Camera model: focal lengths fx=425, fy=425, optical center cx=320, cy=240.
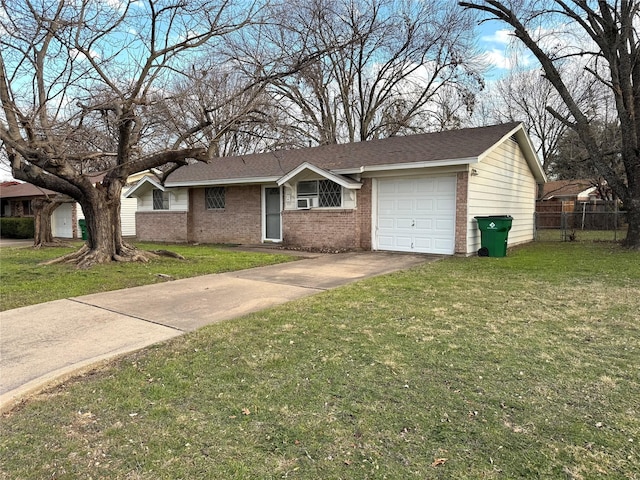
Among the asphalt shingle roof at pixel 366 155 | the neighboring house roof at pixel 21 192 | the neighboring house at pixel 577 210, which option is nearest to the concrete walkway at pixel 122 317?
the asphalt shingle roof at pixel 366 155

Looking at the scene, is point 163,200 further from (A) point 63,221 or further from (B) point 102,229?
(A) point 63,221

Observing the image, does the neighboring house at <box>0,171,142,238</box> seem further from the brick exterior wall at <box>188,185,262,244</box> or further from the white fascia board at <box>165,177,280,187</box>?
the brick exterior wall at <box>188,185,262,244</box>

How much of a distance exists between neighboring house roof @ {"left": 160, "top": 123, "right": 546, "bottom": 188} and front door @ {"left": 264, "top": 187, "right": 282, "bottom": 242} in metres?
0.77

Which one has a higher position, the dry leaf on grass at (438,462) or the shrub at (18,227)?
the shrub at (18,227)

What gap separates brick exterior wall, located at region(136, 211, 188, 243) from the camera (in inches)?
692

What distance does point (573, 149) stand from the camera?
30562 mm

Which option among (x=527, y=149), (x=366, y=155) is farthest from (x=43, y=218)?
(x=527, y=149)

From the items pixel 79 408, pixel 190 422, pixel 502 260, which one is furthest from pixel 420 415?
pixel 502 260

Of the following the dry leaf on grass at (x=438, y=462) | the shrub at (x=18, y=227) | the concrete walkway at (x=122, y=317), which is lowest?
the dry leaf on grass at (x=438, y=462)

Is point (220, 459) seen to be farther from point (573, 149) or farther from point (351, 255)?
point (573, 149)

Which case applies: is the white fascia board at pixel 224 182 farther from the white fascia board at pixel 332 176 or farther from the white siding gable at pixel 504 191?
the white siding gable at pixel 504 191

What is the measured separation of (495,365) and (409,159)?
8.63m

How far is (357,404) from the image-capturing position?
2998 millimetres

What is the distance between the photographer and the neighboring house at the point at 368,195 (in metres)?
11.3
